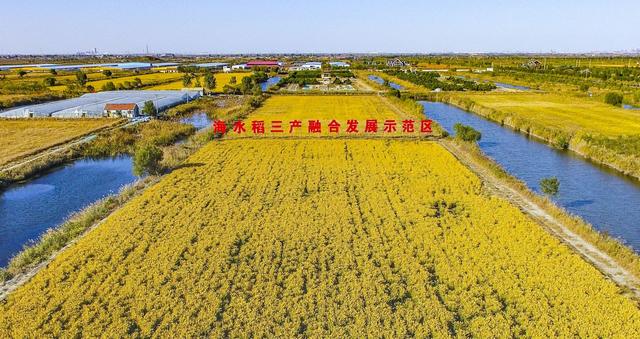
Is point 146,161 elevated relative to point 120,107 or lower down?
lower down

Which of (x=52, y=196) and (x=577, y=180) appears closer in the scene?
(x=52, y=196)

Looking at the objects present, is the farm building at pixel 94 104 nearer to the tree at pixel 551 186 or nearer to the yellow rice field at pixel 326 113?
the yellow rice field at pixel 326 113

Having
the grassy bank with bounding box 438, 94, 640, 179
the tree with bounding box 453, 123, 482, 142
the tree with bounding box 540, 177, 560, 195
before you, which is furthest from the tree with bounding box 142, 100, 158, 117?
the tree with bounding box 540, 177, 560, 195

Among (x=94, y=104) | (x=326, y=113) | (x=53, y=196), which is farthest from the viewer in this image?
(x=326, y=113)

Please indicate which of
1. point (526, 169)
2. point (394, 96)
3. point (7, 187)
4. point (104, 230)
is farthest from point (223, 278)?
point (394, 96)

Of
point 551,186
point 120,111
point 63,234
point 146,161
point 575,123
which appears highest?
point 120,111

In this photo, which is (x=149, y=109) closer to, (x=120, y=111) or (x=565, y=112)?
(x=120, y=111)

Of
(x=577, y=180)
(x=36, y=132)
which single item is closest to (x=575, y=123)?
(x=577, y=180)

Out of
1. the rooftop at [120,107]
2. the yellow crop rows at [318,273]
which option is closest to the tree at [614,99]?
the yellow crop rows at [318,273]
